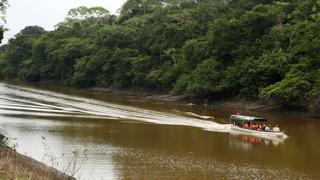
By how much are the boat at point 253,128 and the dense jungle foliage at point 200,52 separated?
11.9 meters

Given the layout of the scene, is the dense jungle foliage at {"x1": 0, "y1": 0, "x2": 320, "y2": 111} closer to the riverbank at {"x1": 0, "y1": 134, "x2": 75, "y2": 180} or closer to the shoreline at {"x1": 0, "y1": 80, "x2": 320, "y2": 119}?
the shoreline at {"x1": 0, "y1": 80, "x2": 320, "y2": 119}

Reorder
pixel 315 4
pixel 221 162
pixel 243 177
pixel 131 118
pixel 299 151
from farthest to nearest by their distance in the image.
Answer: pixel 315 4, pixel 131 118, pixel 299 151, pixel 221 162, pixel 243 177

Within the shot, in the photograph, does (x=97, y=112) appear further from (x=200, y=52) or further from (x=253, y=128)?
(x=200, y=52)

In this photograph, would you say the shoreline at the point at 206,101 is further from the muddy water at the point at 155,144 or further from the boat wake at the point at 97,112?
the boat wake at the point at 97,112

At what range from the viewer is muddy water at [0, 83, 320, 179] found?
24.4m

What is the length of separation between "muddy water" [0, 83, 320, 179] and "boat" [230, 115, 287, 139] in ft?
2.64

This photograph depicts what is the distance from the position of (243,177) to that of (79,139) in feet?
44.1

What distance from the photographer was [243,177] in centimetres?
2330

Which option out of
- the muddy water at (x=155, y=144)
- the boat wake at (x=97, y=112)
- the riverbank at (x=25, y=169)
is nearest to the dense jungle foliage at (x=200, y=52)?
the muddy water at (x=155, y=144)

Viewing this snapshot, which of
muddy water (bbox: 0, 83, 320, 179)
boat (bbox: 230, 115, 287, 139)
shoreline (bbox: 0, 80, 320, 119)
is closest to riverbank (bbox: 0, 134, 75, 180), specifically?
muddy water (bbox: 0, 83, 320, 179)

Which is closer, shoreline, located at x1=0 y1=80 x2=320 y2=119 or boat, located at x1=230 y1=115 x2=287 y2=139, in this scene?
boat, located at x1=230 y1=115 x2=287 y2=139

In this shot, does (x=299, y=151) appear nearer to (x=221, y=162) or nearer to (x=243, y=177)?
(x=221, y=162)

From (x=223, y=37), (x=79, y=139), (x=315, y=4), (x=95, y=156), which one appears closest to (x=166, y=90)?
(x=223, y=37)

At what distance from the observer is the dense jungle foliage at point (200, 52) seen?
5300 cm
